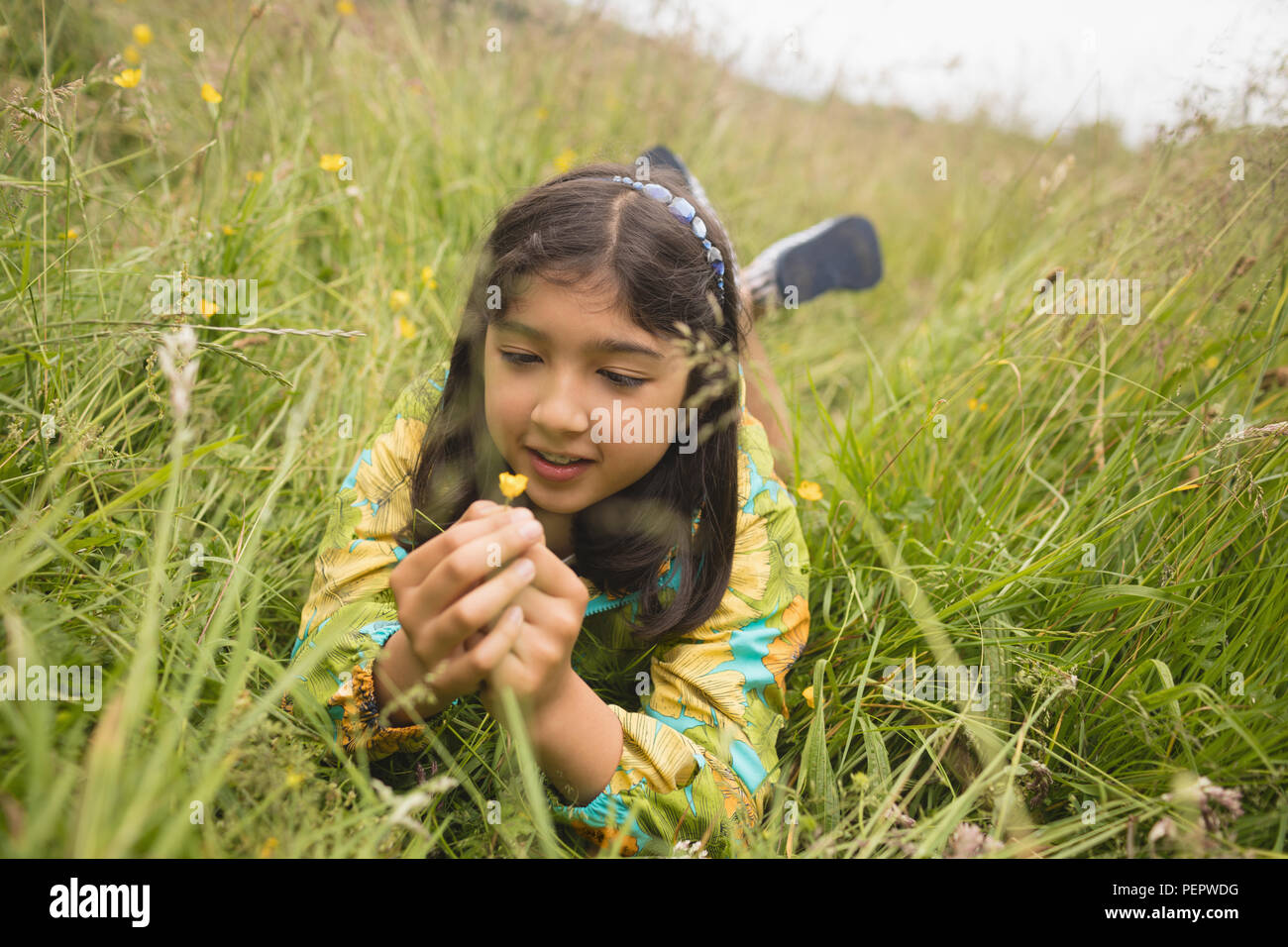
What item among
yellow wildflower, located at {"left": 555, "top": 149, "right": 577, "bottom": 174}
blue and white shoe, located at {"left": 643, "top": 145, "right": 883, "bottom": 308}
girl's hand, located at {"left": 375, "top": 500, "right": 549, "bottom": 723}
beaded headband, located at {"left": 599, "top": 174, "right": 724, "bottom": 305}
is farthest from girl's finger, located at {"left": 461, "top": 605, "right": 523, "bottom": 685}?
yellow wildflower, located at {"left": 555, "top": 149, "right": 577, "bottom": 174}

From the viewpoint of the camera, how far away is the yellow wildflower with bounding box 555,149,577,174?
10.2 ft

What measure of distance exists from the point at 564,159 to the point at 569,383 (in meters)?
2.14

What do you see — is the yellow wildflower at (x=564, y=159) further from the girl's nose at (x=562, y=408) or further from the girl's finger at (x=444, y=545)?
the girl's finger at (x=444, y=545)

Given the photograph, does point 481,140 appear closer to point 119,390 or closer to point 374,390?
point 374,390

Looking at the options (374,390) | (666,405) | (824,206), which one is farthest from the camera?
(824,206)

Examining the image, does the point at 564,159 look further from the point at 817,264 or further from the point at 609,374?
the point at 609,374

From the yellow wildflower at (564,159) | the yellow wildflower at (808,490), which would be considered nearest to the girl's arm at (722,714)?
the yellow wildflower at (808,490)

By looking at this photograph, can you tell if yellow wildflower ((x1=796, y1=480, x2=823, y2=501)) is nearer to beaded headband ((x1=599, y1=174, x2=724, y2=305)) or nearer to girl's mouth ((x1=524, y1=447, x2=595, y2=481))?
beaded headband ((x1=599, y1=174, x2=724, y2=305))

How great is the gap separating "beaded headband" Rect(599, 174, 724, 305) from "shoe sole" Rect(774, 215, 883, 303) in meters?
1.31

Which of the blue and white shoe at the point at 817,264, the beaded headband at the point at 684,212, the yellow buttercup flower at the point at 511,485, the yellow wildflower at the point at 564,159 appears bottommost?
the yellow buttercup flower at the point at 511,485

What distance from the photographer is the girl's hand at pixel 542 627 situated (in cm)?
104

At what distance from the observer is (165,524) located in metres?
0.80
